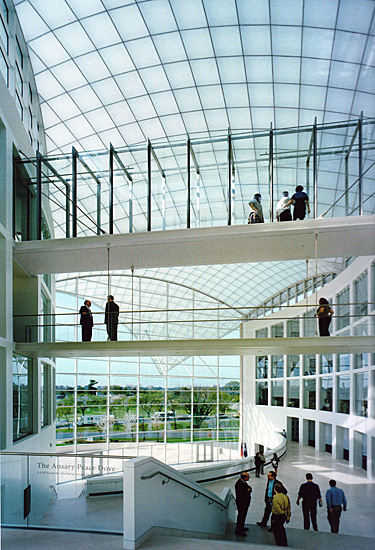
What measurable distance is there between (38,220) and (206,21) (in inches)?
483

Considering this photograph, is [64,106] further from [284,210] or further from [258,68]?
[284,210]

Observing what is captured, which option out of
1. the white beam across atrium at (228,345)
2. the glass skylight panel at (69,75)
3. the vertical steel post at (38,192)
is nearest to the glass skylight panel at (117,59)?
the glass skylight panel at (69,75)

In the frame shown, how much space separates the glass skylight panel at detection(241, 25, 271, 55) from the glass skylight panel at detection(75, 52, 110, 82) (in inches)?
287

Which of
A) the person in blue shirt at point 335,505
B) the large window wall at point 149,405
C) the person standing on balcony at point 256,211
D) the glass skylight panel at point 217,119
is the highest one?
the glass skylight panel at point 217,119

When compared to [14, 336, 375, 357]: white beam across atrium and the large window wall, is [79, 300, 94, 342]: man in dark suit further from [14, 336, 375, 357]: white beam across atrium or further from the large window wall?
the large window wall

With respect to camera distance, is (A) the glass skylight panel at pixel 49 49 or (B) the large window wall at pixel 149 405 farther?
(B) the large window wall at pixel 149 405

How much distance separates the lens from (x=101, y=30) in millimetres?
23562

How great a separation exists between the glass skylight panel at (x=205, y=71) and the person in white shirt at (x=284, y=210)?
1190 centimetres

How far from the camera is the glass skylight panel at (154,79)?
26188mm

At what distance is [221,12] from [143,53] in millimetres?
4552

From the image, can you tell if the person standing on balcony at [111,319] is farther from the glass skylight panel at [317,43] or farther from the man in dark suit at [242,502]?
the glass skylight panel at [317,43]

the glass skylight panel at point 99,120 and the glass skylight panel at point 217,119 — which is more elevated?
the glass skylight panel at point 217,119

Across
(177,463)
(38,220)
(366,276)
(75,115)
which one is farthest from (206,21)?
(177,463)

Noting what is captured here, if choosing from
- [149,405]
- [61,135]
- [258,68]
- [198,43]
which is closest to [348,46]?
[258,68]
